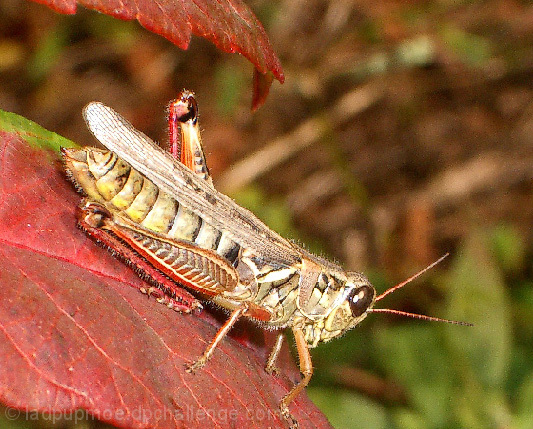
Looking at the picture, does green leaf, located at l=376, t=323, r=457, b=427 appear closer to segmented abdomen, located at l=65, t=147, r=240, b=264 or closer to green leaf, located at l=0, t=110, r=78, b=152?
segmented abdomen, located at l=65, t=147, r=240, b=264

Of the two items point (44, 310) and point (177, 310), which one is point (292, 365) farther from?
point (44, 310)

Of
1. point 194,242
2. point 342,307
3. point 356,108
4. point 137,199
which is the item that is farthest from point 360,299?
point 356,108

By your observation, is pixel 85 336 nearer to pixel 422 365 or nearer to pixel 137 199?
pixel 137 199

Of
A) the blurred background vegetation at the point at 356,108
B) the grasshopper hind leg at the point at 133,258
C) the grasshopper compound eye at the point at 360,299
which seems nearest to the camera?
the grasshopper hind leg at the point at 133,258

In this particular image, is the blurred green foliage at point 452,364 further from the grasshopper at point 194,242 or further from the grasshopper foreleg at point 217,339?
the grasshopper foreleg at point 217,339

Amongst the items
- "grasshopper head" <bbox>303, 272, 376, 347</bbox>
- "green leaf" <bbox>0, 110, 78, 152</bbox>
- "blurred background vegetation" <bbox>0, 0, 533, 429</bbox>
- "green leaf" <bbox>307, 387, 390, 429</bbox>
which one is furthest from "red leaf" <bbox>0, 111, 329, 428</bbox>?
"blurred background vegetation" <bbox>0, 0, 533, 429</bbox>

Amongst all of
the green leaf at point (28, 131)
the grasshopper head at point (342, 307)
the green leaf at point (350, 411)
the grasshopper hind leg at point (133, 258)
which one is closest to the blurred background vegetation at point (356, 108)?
the green leaf at point (350, 411)

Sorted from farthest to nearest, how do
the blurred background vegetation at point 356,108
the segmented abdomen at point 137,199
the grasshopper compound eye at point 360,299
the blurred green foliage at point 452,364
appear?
the blurred background vegetation at point 356,108 < the blurred green foliage at point 452,364 < the grasshopper compound eye at point 360,299 < the segmented abdomen at point 137,199
